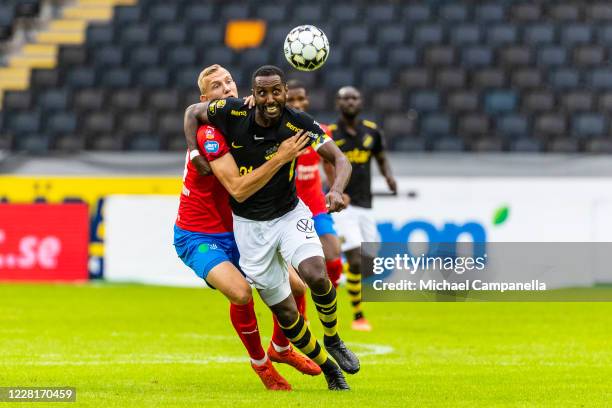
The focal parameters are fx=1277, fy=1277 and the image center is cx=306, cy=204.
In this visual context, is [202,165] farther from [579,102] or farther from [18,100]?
[18,100]

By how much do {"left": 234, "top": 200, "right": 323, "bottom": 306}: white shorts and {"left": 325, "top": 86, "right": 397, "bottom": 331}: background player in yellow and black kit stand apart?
510 centimetres

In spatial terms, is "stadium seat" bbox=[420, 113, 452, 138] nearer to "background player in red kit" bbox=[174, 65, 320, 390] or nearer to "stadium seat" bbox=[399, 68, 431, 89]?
"stadium seat" bbox=[399, 68, 431, 89]

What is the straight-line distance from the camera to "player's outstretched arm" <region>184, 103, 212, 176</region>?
26.6ft

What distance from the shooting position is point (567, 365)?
962 centimetres

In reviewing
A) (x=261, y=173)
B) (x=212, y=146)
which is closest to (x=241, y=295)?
(x=261, y=173)

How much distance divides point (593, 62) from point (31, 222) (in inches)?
410

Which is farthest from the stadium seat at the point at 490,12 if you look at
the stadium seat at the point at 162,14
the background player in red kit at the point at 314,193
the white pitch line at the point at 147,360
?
the white pitch line at the point at 147,360

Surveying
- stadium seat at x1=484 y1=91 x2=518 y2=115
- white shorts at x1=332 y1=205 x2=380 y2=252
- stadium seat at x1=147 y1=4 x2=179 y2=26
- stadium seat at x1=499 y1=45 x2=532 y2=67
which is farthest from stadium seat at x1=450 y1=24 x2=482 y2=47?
white shorts at x1=332 y1=205 x2=380 y2=252

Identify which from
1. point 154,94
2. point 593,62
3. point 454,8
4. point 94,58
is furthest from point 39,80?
point 593,62

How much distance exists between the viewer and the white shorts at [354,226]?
13.2 metres

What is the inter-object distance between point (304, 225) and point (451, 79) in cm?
1476

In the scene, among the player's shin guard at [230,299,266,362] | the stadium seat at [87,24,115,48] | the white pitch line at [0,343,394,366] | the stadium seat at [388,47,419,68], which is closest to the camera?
the player's shin guard at [230,299,266,362]

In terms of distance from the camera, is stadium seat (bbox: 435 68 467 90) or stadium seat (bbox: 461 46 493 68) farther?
stadium seat (bbox: 461 46 493 68)

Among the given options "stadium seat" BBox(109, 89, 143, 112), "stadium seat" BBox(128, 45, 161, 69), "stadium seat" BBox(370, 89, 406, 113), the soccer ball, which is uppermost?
the soccer ball
